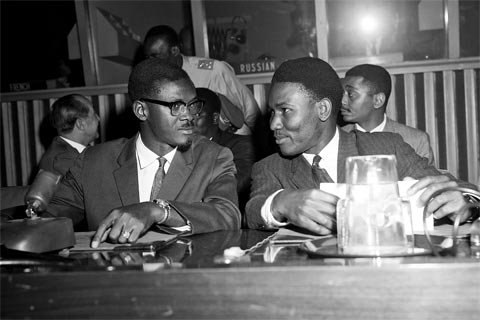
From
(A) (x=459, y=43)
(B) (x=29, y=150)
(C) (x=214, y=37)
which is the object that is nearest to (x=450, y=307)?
(A) (x=459, y=43)

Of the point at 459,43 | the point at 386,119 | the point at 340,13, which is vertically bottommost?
the point at 386,119

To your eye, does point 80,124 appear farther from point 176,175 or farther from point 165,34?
point 176,175

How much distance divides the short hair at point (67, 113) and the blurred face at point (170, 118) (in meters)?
1.91

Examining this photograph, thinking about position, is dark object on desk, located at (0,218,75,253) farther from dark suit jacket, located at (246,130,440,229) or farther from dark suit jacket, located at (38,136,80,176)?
dark suit jacket, located at (38,136,80,176)

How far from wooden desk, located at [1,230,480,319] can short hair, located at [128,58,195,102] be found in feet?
5.18

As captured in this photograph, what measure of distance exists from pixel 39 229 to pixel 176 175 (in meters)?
0.89

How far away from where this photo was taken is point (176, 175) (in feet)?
7.52

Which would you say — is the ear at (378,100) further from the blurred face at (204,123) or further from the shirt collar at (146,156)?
the shirt collar at (146,156)

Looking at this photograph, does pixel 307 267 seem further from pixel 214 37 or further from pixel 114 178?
pixel 214 37

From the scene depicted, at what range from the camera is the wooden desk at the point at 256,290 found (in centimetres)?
94

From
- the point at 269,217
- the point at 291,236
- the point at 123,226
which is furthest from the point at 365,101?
the point at 123,226

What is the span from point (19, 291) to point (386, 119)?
11.5 feet

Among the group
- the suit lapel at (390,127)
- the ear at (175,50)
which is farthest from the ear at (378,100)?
the ear at (175,50)

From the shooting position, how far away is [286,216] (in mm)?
1781
